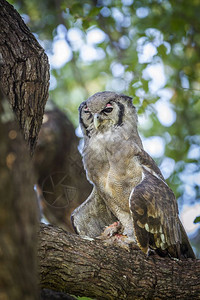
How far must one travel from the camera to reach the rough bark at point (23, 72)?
3189mm

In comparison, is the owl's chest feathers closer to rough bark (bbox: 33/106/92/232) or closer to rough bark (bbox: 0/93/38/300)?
rough bark (bbox: 33/106/92/232)

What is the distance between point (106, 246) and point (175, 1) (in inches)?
166

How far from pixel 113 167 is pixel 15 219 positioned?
2.83 meters

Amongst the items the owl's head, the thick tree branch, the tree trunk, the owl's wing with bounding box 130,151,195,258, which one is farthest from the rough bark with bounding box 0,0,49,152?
the tree trunk

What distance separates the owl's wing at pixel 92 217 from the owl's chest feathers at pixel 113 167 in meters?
0.22

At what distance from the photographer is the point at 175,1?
5949 mm

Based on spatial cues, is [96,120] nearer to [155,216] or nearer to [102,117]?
[102,117]

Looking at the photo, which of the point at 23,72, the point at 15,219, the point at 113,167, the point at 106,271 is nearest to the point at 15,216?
the point at 15,219

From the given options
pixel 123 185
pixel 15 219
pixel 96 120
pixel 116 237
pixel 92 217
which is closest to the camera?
pixel 15 219

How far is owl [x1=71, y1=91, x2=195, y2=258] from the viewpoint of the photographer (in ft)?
12.6

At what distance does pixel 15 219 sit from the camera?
1.51 metres

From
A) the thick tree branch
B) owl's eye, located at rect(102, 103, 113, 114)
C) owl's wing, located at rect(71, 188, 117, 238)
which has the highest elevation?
owl's eye, located at rect(102, 103, 113, 114)

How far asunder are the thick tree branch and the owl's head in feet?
5.09

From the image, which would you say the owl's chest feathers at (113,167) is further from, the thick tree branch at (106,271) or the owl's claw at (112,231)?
the thick tree branch at (106,271)
